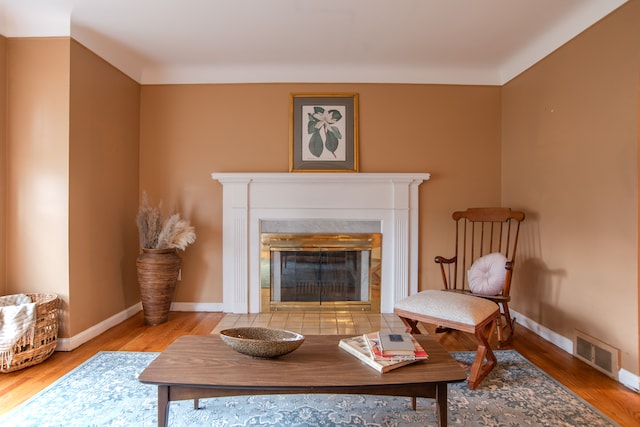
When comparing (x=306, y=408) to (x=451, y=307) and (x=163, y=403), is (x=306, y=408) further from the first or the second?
(x=451, y=307)

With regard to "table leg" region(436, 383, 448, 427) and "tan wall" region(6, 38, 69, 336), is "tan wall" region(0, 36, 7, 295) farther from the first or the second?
"table leg" region(436, 383, 448, 427)

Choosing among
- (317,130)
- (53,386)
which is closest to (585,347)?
(317,130)

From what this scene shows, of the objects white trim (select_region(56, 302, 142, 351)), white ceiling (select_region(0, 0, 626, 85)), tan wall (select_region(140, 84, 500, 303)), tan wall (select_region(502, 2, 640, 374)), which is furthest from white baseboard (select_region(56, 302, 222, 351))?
tan wall (select_region(502, 2, 640, 374))

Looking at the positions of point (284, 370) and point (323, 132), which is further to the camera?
point (323, 132)

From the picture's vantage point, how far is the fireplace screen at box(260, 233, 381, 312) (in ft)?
11.9

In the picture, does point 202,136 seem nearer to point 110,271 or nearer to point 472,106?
point 110,271

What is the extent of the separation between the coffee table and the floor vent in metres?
1.40

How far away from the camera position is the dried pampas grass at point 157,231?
321 centimetres

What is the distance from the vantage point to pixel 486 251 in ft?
11.9

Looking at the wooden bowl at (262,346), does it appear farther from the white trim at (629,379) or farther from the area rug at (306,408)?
the white trim at (629,379)

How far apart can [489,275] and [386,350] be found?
5.67 feet

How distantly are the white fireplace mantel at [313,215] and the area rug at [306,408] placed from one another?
1.45 metres

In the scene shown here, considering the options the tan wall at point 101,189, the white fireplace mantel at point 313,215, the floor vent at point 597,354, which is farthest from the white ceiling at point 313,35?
the floor vent at point 597,354

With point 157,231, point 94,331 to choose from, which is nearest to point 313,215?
point 157,231
